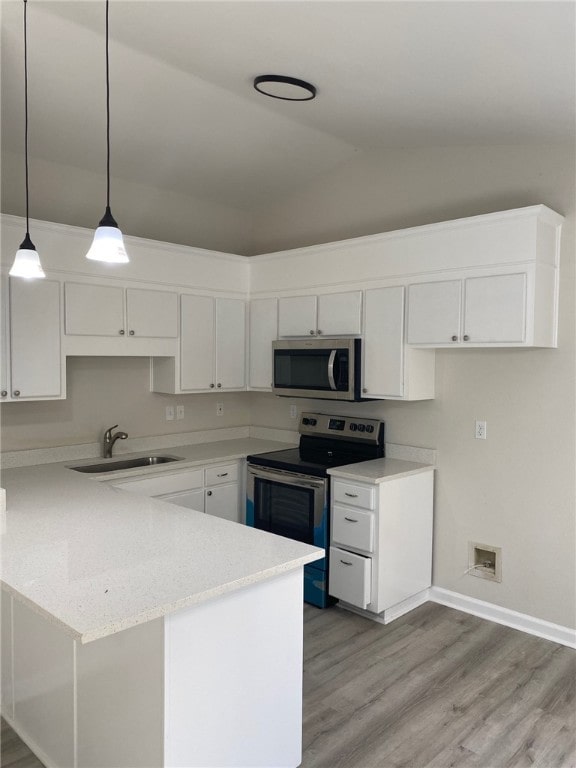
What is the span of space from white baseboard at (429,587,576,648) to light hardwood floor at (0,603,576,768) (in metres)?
0.05

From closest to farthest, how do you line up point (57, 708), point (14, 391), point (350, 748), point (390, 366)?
1. point (57, 708)
2. point (350, 748)
3. point (14, 391)
4. point (390, 366)

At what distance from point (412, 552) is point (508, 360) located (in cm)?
128

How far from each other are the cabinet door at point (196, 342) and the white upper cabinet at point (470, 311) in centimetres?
148

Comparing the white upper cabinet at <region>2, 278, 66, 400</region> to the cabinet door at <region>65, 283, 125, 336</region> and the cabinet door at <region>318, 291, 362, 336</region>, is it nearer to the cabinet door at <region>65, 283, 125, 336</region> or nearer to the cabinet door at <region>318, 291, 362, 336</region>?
→ the cabinet door at <region>65, 283, 125, 336</region>

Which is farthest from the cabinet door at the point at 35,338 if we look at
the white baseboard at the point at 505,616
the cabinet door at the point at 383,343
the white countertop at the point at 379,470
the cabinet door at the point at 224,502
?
the white baseboard at the point at 505,616

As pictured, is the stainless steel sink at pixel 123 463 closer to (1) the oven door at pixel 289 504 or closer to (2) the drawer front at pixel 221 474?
(2) the drawer front at pixel 221 474

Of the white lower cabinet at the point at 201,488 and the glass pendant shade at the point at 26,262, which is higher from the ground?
the glass pendant shade at the point at 26,262

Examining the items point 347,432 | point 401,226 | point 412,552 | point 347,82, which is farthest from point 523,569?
point 347,82

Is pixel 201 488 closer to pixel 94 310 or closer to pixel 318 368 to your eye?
pixel 318 368

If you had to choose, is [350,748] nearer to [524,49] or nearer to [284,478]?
[284,478]

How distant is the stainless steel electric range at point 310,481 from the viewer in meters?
3.69

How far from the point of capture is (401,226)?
3938 millimetres

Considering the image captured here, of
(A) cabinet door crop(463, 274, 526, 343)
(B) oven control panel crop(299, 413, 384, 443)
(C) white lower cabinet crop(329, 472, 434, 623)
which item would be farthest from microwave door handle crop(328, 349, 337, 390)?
(A) cabinet door crop(463, 274, 526, 343)

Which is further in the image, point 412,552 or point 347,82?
point 412,552
